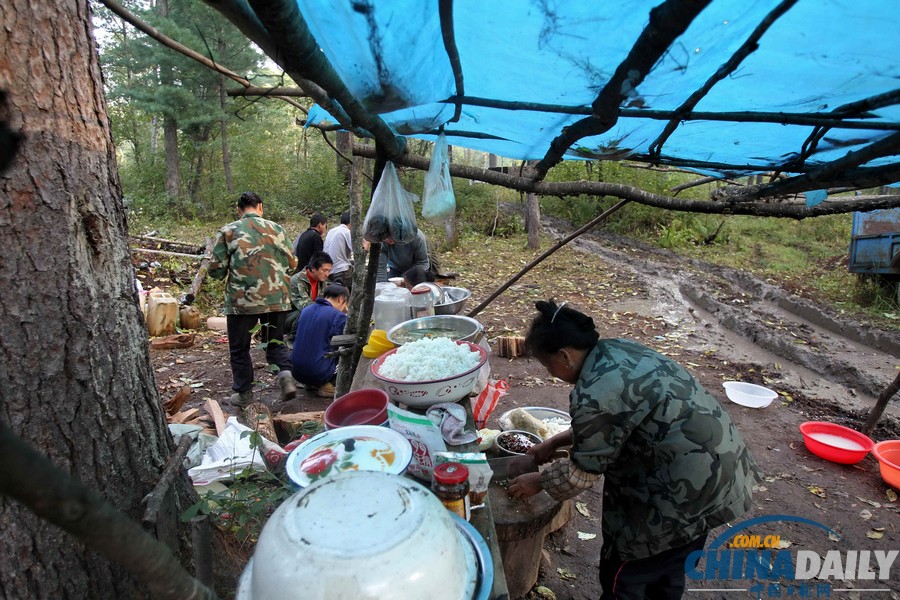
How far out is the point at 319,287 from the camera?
7.34m

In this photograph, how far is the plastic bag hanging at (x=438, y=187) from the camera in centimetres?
288

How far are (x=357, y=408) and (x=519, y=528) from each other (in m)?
1.19

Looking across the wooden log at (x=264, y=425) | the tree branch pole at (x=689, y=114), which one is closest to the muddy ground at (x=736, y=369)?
the wooden log at (x=264, y=425)

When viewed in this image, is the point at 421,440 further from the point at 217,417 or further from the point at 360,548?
the point at 217,417

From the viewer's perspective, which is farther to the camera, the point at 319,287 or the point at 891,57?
the point at 319,287

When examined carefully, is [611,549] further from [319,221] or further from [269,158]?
[269,158]

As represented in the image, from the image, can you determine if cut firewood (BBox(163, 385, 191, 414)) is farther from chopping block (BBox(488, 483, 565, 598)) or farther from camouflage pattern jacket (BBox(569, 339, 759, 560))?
camouflage pattern jacket (BBox(569, 339, 759, 560))

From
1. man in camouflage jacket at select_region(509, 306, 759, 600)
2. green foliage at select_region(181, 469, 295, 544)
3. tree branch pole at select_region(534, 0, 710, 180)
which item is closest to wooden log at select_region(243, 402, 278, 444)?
green foliage at select_region(181, 469, 295, 544)

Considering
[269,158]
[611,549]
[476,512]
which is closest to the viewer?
[476,512]

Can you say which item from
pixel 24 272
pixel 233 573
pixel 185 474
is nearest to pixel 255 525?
pixel 233 573

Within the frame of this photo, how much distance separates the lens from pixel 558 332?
97.1 inches

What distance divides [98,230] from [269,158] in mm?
24837

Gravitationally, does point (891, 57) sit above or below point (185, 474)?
above

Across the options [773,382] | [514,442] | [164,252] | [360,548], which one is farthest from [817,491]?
[164,252]
